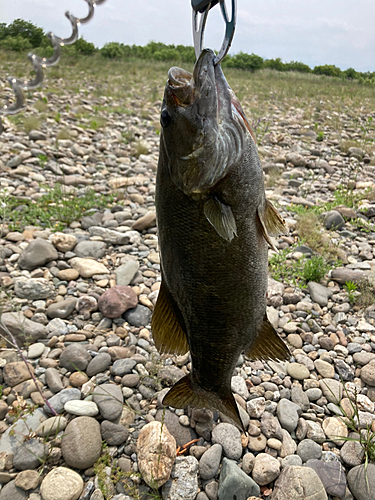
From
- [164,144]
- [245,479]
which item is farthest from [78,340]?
[164,144]

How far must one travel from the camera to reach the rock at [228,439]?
2664 mm

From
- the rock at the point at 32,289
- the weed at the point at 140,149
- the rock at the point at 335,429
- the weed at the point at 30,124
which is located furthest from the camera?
the weed at the point at 30,124

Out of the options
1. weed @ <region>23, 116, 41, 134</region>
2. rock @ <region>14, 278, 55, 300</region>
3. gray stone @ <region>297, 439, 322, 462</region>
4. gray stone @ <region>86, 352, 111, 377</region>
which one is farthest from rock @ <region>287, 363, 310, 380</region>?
weed @ <region>23, 116, 41, 134</region>

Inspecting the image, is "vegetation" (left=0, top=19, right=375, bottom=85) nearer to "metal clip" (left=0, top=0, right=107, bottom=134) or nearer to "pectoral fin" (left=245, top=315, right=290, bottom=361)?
"metal clip" (left=0, top=0, right=107, bottom=134)

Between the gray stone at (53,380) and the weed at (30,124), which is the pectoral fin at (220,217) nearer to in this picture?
the gray stone at (53,380)

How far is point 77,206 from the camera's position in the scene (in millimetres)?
5738

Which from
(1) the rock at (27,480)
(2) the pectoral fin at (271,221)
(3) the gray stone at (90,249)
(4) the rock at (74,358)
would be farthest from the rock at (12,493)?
(3) the gray stone at (90,249)

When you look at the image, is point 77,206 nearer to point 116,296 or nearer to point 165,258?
point 116,296

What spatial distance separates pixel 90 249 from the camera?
4844mm

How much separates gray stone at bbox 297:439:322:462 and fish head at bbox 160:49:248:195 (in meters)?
2.26

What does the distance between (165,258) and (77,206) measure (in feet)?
14.3

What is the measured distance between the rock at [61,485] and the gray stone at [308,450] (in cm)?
160

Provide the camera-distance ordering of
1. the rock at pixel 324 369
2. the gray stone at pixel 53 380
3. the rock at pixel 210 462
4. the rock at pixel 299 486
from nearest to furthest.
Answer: the rock at pixel 299 486 < the rock at pixel 210 462 < the gray stone at pixel 53 380 < the rock at pixel 324 369

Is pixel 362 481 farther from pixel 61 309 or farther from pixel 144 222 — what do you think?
pixel 144 222
